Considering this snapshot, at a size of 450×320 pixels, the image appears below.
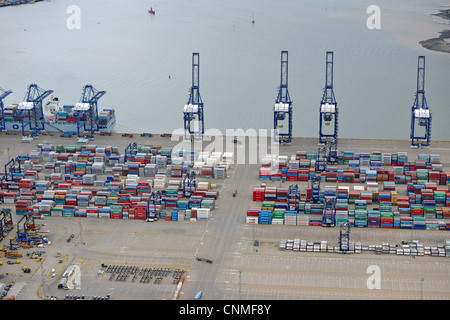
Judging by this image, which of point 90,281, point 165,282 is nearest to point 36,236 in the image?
point 90,281

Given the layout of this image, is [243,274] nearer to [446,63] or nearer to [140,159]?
[140,159]

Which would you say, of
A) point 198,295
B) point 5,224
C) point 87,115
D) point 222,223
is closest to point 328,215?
point 222,223

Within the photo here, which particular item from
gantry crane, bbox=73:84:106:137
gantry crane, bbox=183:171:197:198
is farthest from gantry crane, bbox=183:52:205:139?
gantry crane, bbox=183:171:197:198

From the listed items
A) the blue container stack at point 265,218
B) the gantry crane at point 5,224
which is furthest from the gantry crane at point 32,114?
the blue container stack at point 265,218

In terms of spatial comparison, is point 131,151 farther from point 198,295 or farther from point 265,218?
point 198,295

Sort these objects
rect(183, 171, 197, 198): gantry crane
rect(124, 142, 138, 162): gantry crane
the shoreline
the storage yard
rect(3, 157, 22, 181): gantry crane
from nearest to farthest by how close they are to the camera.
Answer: the storage yard
rect(183, 171, 197, 198): gantry crane
rect(3, 157, 22, 181): gantry crane
rect(124, 142, 138, 162): gantry crane
the shoreline

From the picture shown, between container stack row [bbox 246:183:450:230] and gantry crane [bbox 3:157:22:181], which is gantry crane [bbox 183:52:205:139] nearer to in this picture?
container stack row [bbox 246:183:450:230]

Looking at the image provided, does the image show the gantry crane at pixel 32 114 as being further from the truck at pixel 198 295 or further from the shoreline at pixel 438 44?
the shoreline at pixel 438 44

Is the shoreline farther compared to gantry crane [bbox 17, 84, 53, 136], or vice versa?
the shoreline
